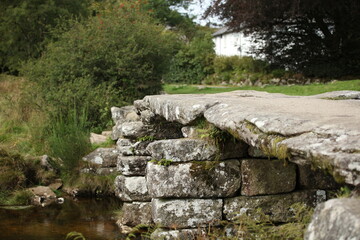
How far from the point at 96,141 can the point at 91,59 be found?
3.42 metres

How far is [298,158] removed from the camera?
2740 mm

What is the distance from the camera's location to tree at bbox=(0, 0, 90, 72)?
2070 cm

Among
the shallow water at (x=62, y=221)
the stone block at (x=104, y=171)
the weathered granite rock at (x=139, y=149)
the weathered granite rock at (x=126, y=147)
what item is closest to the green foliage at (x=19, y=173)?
the shallow water at (x=62, y=221)

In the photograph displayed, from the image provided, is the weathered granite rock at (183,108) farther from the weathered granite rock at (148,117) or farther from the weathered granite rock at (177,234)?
the weathered granite rock at (177,234)

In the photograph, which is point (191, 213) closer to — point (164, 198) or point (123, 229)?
point (164, 198)

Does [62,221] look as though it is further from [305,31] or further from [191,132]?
[305,31]

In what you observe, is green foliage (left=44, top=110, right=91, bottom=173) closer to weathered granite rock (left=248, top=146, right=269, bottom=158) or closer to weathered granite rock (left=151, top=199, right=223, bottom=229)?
weathered granite rock (left=151, top=199, right=223, bottom=229)

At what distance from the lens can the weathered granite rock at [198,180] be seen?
431 centimetres

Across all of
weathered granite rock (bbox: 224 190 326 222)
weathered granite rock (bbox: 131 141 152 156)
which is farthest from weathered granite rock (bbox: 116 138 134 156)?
weathered granite rock (bbox: 224 190 326 222)

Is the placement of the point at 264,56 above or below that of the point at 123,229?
above

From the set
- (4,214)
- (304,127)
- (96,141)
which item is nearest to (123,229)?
(4,214)

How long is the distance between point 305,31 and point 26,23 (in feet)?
44.3

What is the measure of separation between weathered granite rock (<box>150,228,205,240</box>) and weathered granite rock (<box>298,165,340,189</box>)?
3.78 ft

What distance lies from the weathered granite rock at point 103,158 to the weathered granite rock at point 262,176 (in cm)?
539
